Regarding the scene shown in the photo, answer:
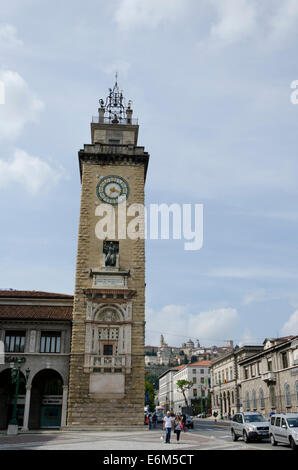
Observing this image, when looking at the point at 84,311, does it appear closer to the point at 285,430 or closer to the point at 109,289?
the point at 109,289

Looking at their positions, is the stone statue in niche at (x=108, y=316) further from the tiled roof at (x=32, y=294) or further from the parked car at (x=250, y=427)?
the parked car at (x=250, y=427)

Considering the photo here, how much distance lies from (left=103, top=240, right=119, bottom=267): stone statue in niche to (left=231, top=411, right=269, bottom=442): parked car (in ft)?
57.2

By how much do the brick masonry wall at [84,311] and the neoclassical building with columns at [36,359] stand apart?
8.26ft

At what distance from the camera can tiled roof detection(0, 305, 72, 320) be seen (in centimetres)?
3962

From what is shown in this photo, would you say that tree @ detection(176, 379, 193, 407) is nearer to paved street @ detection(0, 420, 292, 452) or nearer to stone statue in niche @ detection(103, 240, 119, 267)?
stone statue in niche @ detection(103, 240, 119, 267)

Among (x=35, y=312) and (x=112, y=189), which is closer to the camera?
(x=35, y=312)

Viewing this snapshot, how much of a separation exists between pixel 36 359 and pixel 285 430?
23757 millimetres

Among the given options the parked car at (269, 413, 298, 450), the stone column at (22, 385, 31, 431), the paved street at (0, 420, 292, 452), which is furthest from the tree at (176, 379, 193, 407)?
the parked car at (269, 413, 298, 450)

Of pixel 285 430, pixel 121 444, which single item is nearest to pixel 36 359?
pixel 121 444

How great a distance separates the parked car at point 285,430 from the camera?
2070 cm

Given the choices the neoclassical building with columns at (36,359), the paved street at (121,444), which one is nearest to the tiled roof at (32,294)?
the neoclassical building with columns at (36,359)

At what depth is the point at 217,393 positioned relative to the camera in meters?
94.5

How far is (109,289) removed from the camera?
38.1 metres

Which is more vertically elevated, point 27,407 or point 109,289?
point 109,289
